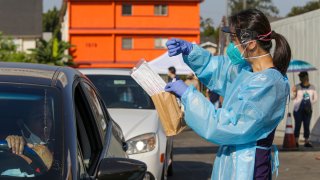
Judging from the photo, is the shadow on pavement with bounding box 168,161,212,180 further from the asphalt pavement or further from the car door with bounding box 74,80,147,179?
the car door with bounding box 74,80,147,179

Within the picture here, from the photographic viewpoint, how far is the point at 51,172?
373 centimetres

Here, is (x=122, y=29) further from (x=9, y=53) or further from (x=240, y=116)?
(x=240, y=116)

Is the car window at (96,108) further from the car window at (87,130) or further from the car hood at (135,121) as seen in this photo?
the car hood at (135,121)

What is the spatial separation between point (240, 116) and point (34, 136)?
1.13 meters

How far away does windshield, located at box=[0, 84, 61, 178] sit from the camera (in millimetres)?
3844

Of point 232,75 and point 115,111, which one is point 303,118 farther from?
point 232,75

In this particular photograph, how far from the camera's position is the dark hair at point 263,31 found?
4.15 meters

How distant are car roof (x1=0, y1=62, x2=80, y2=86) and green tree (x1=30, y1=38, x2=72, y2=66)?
156 ft

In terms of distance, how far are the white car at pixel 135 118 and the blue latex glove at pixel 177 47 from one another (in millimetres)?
3301

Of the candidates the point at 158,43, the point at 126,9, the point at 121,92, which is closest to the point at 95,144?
the point at 121,92

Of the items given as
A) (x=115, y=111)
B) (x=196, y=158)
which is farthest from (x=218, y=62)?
(x=196, y=158)

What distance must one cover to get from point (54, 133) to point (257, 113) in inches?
42.8

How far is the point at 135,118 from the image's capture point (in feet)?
28.5

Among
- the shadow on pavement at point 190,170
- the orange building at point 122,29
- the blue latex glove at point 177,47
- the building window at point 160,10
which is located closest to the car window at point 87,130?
the blue latex glove at point 177,47
